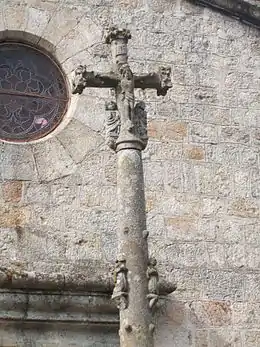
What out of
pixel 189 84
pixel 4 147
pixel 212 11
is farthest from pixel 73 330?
pixel 212 11

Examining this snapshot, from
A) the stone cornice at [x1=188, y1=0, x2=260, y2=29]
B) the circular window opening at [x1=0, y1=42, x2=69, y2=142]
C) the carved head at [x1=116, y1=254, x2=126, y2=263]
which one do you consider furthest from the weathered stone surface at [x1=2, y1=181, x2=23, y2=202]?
the stone cornice at [x1=188, y1=0, x2=260, y2=29]

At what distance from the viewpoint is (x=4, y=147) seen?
299 inches

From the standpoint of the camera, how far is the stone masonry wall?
7.37 m

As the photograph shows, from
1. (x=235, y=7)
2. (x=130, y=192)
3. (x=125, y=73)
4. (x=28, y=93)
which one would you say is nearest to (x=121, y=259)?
(x=130, y=192)

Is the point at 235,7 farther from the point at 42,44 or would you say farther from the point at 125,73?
the point at 125,73

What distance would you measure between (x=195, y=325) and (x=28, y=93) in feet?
7.66

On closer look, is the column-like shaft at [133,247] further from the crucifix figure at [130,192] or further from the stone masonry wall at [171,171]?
the stone masonry wall at [171,171]

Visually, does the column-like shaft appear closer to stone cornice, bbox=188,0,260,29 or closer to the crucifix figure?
the crucifix figure

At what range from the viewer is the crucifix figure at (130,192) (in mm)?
5523

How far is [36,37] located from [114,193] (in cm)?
150

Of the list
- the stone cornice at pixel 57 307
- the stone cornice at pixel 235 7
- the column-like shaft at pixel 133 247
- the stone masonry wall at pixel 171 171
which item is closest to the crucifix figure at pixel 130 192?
the column-like shaft at pixel 133 247

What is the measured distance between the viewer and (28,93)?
800 cm

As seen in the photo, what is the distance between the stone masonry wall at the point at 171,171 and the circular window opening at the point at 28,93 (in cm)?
15

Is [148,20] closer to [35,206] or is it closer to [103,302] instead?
[35,206]
